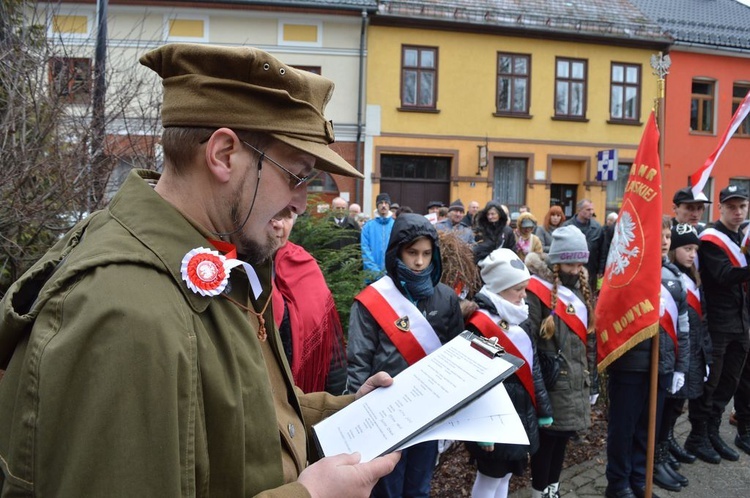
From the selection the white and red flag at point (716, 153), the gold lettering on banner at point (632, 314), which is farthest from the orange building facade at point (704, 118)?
the gold lettering on banner at point (632, 314)

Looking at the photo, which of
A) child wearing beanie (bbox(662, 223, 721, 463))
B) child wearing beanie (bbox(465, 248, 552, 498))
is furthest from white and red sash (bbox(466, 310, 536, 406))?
child wearing beanie (bbox(662, 223, 721, 463))

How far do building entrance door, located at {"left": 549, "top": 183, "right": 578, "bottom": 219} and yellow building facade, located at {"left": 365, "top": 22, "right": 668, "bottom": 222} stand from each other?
0.11ft

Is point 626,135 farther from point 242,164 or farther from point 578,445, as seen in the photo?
point 242,164

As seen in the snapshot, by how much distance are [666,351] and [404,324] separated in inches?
85.3

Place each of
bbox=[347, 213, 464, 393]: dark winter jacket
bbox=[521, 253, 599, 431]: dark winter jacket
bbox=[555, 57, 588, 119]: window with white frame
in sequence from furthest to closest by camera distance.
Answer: bbox=[555, 57, 588, 119]: window with white frame, bbox=[521, 253, 599, 431]: dark winter jacket, bbox=[347, 213, 464, 393]: dark winter jacket

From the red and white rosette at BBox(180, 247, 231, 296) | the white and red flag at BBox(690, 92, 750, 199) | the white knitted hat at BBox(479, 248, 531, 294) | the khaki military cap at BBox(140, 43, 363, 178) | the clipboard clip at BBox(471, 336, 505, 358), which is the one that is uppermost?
the white and red flag at BBox(690, 92, 750, 199)

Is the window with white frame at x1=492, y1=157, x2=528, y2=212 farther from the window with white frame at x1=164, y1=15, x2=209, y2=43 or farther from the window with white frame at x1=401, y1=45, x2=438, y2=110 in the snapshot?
the window with white frame at x1=164, y1=15, x2=209, y2=43

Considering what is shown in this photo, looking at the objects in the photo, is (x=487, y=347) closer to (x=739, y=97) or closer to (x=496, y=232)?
(x=496, y=232)

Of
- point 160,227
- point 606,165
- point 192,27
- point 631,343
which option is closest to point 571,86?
point 606,165

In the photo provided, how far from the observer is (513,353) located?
3.50 metres

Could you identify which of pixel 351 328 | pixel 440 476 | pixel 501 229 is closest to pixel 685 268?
pixel 440 476

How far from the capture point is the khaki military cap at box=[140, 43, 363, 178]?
4.15 ft

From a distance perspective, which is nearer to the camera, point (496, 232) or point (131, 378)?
point (131, 378)

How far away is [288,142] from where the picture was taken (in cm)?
132
